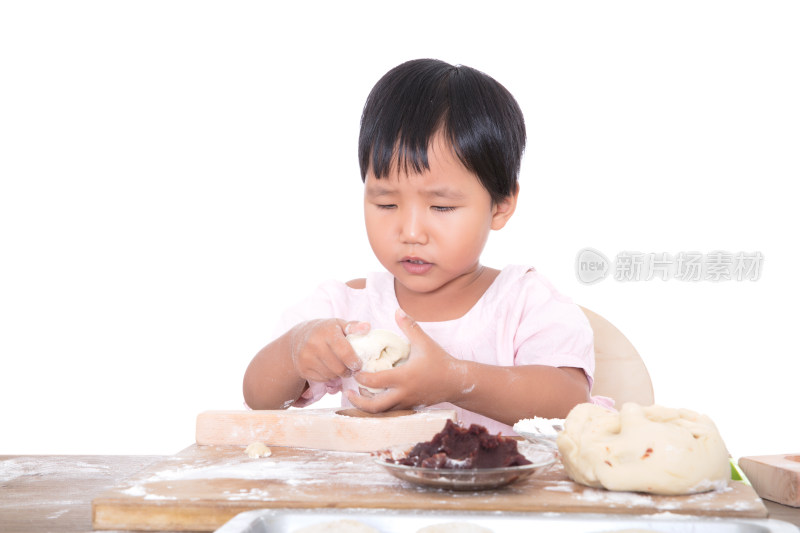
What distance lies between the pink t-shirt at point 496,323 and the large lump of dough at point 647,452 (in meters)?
0.66

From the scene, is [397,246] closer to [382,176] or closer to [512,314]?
[382,176]

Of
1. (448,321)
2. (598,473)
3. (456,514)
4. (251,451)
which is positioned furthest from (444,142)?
(456,514)

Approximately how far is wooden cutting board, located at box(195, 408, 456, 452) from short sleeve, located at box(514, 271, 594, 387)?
0.53m

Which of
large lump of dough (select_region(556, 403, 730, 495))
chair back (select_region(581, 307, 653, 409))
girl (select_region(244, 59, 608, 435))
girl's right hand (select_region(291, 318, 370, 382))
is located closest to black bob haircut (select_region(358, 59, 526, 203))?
girl (select_region(244, 59, 608, 435))

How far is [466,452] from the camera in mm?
1082

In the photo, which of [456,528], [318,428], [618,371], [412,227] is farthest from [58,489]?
[618,371]

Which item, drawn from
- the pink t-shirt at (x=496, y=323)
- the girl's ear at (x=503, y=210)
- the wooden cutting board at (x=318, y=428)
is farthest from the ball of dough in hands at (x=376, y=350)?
the girl's ear at (x=503, y=210)

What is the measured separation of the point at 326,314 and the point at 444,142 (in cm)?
62

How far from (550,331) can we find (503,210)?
321 mm

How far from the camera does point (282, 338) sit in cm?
186

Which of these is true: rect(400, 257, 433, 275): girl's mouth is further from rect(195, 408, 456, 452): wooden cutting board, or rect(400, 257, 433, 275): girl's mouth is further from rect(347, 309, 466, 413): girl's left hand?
rect(195, 408, 456, 452): wooden cutting board

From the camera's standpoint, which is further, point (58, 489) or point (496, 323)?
point (496, 323)

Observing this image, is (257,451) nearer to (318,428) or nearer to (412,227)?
(318,428)

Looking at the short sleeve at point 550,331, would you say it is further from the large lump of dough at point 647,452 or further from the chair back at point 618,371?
the large lump of dough at point 647,452
